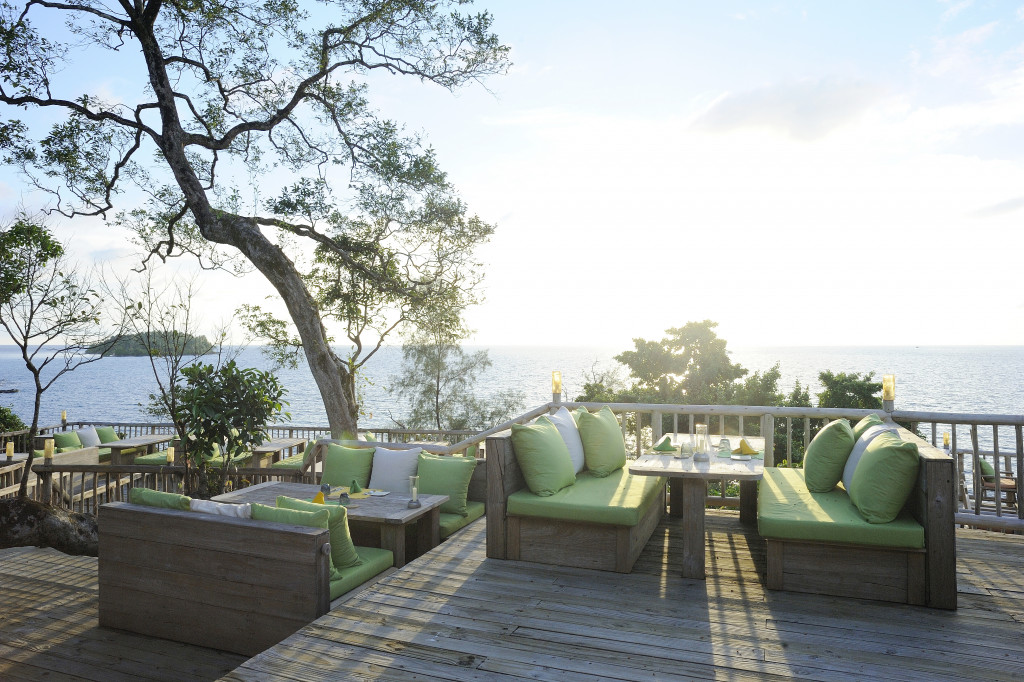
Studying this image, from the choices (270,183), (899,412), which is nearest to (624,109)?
(270,183)

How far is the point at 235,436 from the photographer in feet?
18.9

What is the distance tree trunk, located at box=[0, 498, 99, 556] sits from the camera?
399cm

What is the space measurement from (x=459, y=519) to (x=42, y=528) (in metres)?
2.84

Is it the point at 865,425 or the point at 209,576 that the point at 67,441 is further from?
the point at 865,425

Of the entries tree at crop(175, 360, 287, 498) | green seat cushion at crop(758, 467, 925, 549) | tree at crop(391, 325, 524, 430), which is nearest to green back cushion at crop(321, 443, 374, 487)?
tree at crop(175, 360, 287, 498)

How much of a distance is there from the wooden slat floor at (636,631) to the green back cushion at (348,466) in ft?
5.38

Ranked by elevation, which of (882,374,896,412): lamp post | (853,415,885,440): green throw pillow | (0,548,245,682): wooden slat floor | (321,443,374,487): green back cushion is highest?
(882,374,896,412): lamp post

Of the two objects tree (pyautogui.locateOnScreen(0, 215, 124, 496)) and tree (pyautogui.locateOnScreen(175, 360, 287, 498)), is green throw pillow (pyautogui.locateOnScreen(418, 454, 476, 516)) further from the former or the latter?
tree (pyautogui.locateOnScreen(0, 215, 124, 496))

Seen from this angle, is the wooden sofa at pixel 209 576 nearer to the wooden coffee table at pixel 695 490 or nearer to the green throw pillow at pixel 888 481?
the wooden coffee table at pixel 695 490

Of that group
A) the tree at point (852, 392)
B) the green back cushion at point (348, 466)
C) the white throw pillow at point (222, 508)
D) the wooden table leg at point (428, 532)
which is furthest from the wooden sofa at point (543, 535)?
the tree at point (852, 392)

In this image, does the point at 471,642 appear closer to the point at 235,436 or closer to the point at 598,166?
the point at 235,436

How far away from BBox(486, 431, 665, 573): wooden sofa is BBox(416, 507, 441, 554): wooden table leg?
0.69 meters

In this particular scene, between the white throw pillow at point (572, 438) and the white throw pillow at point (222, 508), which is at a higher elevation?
the white throw pillow at point (572, 438)

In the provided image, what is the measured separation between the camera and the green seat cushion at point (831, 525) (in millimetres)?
2883
